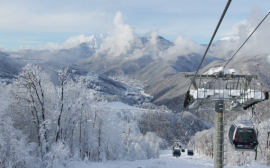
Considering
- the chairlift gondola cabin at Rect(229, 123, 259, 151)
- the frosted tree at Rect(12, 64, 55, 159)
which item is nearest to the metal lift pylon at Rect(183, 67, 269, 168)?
the chairlift gondola cabin at Rect(229, 123, 259, 151)

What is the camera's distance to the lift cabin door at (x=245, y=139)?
9.83 m

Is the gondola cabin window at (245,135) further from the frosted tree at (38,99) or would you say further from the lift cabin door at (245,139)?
the frosted tree at (38,99)

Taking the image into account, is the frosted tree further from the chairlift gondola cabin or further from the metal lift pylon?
the chairlift gondola cabin

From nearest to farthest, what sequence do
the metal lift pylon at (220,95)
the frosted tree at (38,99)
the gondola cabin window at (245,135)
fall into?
the metal lift pylon at (220,95)
the gondola cabin window at (245,135)
the frosted tree at (38,99)

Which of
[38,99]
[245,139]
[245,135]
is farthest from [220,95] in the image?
[38,99]

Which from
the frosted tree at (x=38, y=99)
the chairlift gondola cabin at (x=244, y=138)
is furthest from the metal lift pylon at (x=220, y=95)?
the frosted tree at (x=38, y=99)

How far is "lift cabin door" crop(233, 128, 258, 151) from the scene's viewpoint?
9.83 m

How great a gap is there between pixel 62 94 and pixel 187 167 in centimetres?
1645

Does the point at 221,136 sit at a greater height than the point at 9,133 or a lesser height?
greater

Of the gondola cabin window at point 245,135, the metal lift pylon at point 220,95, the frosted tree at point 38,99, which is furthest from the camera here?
the frosted tree at point 38,99

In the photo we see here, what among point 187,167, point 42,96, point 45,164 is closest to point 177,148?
point 187,167

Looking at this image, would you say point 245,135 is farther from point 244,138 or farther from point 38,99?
point 38,99

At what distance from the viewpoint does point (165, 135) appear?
90562mm

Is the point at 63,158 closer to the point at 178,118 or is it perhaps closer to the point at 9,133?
the point at 9,133
